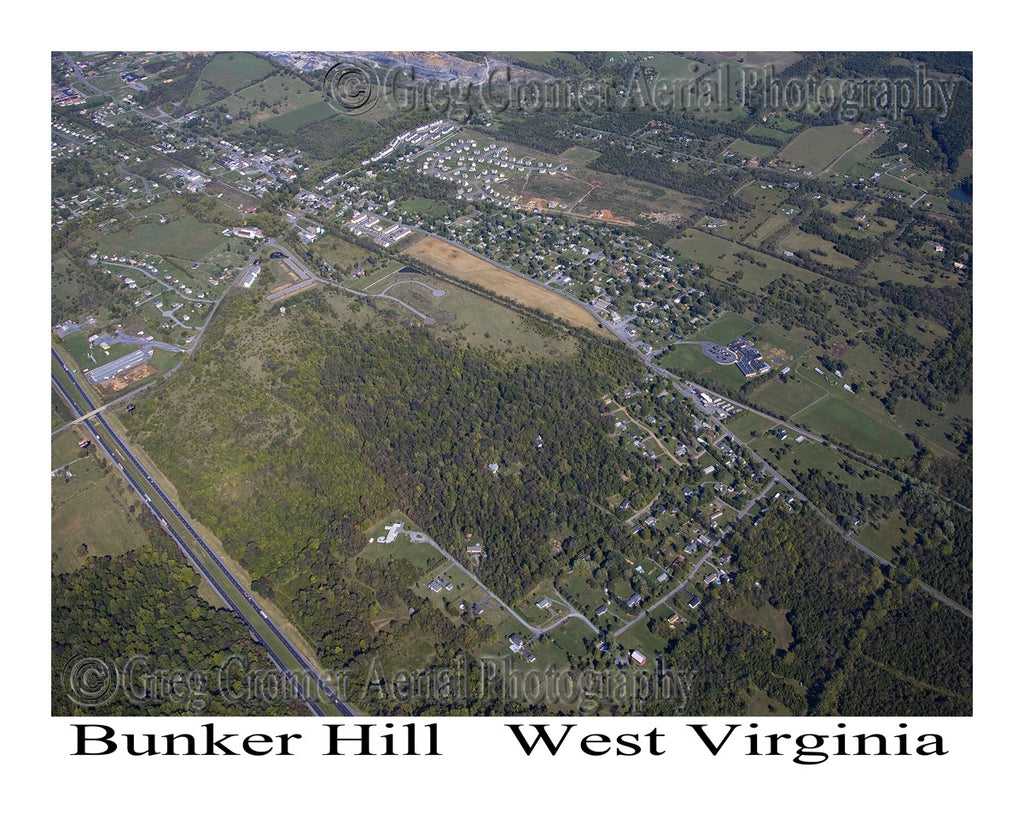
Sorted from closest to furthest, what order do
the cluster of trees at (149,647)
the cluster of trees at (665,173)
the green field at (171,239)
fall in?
the cluster of trees at (149,647) → the green field at (171,239) → the cluster of trees at (665,173)

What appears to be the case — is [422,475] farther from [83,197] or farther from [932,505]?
[83,197]

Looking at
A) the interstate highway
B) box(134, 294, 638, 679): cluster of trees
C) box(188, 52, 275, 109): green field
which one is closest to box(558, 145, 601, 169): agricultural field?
box(134, 294, 638, 679): cluster of trees

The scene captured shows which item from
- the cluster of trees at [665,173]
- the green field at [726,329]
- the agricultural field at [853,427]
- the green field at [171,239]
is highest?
the cluster of trees at [665,173]

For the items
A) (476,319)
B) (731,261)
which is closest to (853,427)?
(731,261)

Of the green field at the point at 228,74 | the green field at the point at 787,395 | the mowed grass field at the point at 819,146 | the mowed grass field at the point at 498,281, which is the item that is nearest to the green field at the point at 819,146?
the mowed grass field at the point at 819,146

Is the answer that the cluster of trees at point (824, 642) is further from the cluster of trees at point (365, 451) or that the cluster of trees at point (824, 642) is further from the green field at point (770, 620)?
the cluster of trees at point (365, 451)

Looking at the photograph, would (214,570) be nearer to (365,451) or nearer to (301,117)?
(365,451)
